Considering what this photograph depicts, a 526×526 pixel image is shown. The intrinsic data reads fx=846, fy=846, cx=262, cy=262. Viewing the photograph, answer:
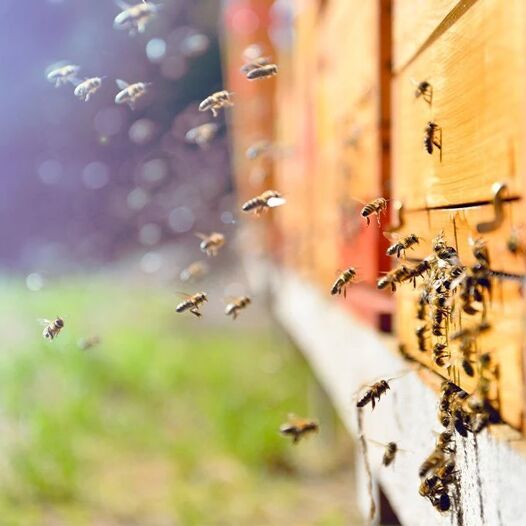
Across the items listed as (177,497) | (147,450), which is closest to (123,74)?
(147,450)

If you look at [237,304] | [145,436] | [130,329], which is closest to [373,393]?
[237,304]

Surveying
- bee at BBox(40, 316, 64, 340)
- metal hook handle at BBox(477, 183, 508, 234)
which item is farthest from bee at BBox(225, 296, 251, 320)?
metal hook handle at BBox(477, 183, 508, 234)

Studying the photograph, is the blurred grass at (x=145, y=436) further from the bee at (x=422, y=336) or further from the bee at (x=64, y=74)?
the bee at (x=422, y=336)

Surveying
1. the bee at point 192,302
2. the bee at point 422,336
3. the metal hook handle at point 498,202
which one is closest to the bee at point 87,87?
the bee at point 192,302

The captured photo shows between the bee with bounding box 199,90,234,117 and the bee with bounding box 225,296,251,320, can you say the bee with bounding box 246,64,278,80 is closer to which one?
the bee with bounding box 199,90,234,117

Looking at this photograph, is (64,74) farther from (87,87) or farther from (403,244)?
(403,244)

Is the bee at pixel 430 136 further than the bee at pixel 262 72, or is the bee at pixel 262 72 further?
the bee at pixel 262 72
